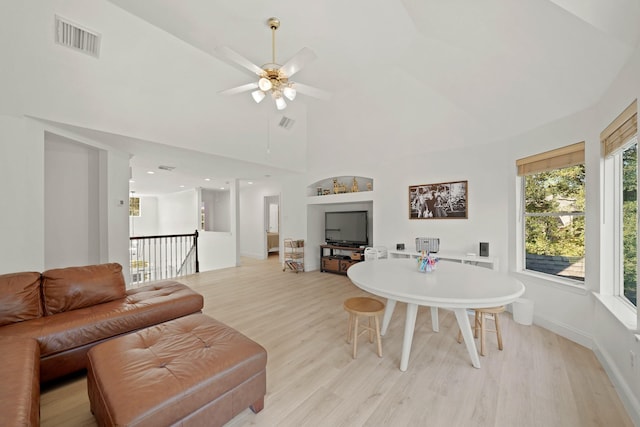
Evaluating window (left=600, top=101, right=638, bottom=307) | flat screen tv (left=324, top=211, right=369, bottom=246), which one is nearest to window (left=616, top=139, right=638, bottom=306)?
window (left=600, top=101, right=638, bottom=307)

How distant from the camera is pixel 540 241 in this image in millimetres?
3158

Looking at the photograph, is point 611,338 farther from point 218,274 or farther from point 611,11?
point 218,274

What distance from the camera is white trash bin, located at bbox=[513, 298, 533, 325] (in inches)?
116

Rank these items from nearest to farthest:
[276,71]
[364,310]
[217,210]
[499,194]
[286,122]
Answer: [364,310]
[276,71]
[499,194]
[286,122]
[217,210]

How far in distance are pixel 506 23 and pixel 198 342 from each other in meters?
3.50

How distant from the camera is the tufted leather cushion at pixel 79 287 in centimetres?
212

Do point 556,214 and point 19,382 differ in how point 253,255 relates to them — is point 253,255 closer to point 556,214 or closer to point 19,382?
point 19,382

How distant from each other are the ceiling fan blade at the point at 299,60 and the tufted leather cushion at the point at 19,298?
111 inches

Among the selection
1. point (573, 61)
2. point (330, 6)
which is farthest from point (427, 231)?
point (330, 6)

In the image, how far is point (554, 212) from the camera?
298 cm

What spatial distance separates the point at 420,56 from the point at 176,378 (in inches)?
154

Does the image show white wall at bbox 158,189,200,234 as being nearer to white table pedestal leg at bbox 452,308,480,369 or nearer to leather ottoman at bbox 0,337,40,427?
leather ottoman at bbox 0,337,40,427

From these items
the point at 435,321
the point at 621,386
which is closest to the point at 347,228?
the point at 435,321

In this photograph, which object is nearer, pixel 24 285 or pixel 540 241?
pixel 24 285
